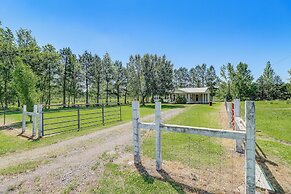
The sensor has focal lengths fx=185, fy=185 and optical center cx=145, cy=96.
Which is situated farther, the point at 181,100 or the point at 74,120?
the point at 181,100

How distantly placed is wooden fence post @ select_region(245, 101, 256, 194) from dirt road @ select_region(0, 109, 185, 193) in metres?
2.91

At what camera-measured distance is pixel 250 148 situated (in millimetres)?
2781

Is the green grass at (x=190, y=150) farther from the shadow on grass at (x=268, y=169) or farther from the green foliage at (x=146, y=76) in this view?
the green foliage at (x=146, y=76)

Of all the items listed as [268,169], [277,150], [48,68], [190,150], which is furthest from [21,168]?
[48,68]

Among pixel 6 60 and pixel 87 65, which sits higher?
pixel 87 65

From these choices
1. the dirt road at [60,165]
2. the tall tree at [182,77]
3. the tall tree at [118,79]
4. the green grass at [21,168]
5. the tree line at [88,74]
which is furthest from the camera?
the tall tree at [182,77]

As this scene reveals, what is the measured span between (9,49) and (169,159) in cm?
3023

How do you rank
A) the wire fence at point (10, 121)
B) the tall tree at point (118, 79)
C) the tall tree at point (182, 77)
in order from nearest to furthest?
the wire fence at point (10, 121)
the tall tree at point (118, 79)
the tall tree at point (182, 77)

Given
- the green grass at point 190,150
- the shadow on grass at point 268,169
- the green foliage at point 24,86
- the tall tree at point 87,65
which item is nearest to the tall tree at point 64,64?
the tall tree at point 87,65

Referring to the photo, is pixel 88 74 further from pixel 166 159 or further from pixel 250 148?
pixel 250 148

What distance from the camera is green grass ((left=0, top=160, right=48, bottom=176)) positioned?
4.46 metres

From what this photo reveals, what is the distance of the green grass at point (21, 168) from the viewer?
4.46 m

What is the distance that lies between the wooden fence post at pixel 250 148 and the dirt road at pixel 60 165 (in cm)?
291

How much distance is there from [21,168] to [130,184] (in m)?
3.06
